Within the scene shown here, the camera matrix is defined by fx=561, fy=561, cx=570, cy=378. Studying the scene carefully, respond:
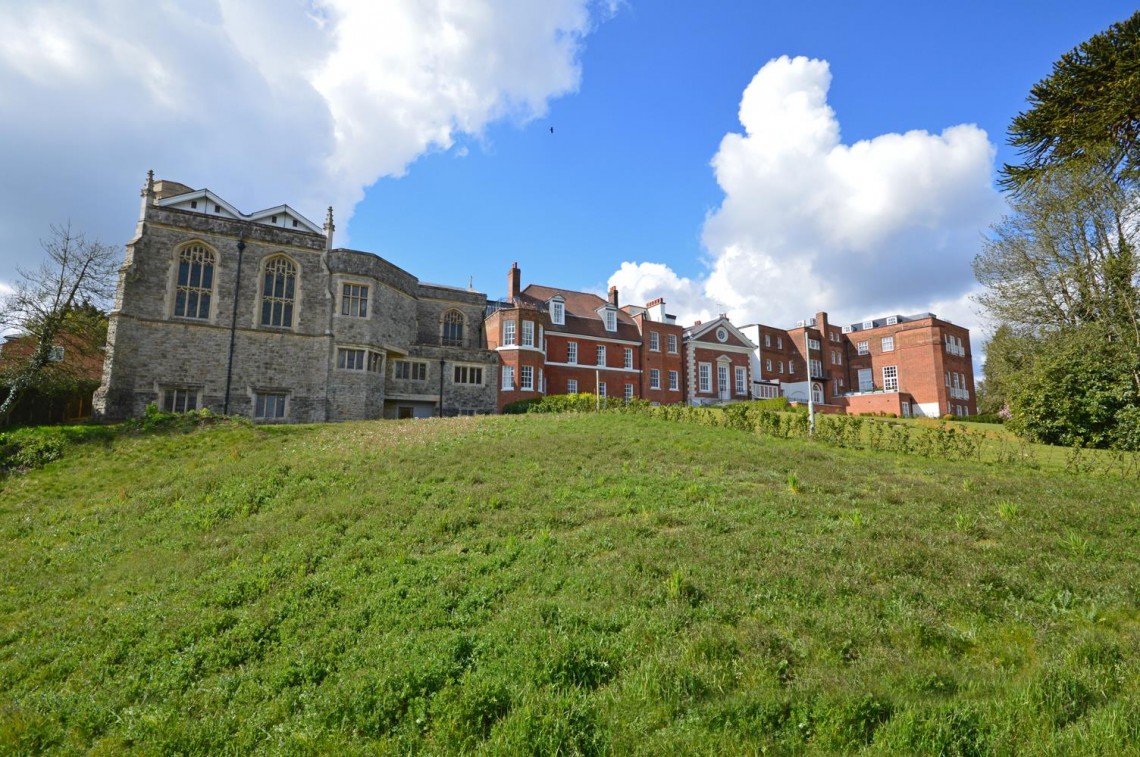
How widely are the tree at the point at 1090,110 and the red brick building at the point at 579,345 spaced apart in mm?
28249

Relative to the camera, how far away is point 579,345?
152ft

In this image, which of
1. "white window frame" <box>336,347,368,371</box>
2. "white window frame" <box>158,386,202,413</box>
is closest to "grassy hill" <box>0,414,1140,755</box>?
"white window frame" <box>158,386,202,413</box>

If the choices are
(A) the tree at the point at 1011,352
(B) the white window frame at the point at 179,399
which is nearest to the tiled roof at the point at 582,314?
(B) the white window frame at the point at 179,399

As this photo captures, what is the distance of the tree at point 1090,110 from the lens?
390 inches

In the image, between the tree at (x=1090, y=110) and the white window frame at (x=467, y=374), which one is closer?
the tree at (x=1090, y=110)

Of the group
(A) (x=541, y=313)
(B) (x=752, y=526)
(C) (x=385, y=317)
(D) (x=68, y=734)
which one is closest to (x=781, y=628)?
(B) (x=752, y=526)

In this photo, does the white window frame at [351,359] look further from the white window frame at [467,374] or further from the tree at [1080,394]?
the tree at [1080,394]

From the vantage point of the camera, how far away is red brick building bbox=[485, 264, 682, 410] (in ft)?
133

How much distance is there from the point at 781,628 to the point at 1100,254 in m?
28.9

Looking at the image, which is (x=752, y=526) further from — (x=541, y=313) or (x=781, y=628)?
(x=541, y=313)

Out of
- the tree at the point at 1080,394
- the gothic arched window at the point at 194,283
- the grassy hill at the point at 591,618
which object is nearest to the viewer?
the grassy hill at the point at 591,618

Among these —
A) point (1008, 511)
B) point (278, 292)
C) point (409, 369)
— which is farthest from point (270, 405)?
point (1008, 511)

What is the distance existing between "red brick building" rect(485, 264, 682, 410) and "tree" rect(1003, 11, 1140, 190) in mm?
28249

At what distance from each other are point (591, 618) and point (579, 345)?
39994 millimetres
